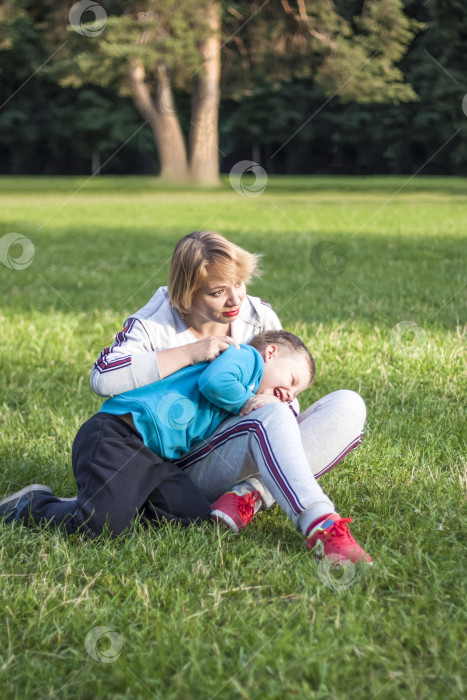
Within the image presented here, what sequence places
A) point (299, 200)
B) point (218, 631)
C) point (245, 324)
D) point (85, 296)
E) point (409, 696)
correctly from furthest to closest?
point (299, 200)
point (85, 296)
point (245, 324)
point (218, 631)
point (409, 696)

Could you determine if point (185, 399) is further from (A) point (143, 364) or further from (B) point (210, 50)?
(B) point (210, 50)

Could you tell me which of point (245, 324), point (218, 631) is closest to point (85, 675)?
point (218, 631)

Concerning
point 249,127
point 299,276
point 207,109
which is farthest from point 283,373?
point 249,127

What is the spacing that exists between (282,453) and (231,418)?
1.04 ft

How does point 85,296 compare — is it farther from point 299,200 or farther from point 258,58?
A: point 258,58

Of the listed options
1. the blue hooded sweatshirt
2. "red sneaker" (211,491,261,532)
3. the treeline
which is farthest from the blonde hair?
the treeline

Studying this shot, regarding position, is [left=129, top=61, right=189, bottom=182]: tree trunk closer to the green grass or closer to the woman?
the green grass

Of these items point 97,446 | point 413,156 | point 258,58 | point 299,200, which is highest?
point 97,446

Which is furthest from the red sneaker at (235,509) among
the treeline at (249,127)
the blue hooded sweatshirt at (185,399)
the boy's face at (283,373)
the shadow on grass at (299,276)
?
the treeline at (249,127)

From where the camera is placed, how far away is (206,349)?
271 cm

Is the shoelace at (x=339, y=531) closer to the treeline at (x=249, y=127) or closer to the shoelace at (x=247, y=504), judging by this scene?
the shoelace at (x=247, y=504)

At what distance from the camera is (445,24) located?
1073 inches

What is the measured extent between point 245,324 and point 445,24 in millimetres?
27415

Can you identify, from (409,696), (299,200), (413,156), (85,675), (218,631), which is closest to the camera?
(409,696)
